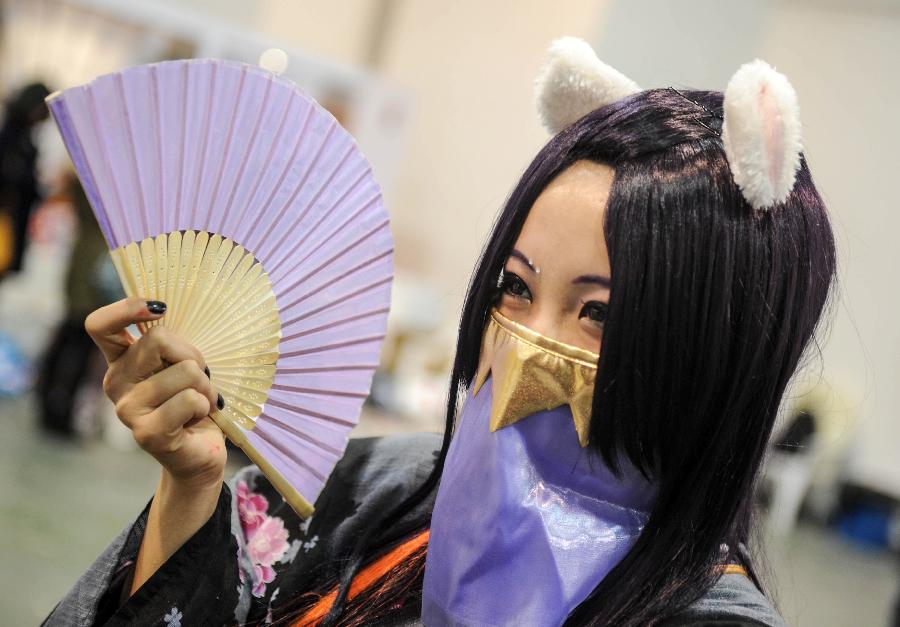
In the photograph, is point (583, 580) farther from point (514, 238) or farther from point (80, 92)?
point (80, 92)

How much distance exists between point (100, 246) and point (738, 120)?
3.72m

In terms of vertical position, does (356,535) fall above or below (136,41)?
below

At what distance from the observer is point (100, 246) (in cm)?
425

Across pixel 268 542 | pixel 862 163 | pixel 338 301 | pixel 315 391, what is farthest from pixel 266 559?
pixel 862 163

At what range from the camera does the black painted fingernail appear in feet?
3.24

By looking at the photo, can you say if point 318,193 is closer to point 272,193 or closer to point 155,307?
point 272,193

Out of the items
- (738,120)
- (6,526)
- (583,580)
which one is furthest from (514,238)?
(6,526)

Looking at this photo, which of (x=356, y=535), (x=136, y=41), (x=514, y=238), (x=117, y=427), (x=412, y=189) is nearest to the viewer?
(x=514, y=238)

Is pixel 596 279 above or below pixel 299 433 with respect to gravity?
above

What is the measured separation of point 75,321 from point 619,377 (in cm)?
390

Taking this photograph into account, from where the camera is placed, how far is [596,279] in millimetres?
1014

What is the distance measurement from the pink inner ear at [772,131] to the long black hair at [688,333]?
42 millimetres

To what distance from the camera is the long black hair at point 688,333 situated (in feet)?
3.26

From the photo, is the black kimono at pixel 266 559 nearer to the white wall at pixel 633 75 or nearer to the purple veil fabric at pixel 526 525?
the purple veil fabric at pixel 526 525
